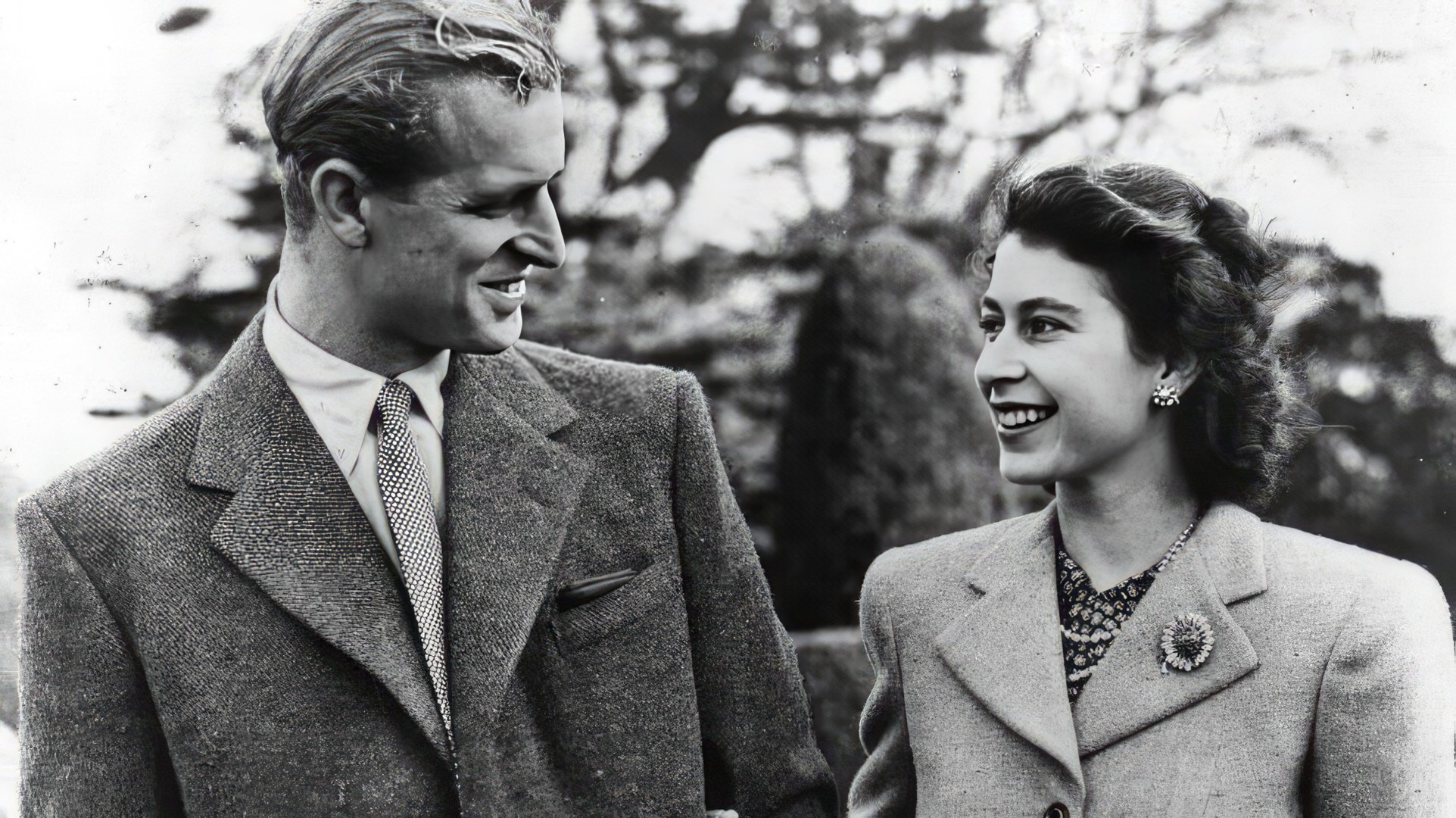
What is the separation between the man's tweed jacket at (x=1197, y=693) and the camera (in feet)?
7.34

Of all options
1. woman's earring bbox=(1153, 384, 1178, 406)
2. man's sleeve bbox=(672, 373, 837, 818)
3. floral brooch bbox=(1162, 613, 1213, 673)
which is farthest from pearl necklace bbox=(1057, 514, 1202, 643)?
man's sleeve bbox=(672, 373, 837, 818)

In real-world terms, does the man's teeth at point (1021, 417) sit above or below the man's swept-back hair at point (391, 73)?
below

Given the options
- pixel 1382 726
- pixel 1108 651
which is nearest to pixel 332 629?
pixel 1108 651

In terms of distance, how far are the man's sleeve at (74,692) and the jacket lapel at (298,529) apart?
0.89ft

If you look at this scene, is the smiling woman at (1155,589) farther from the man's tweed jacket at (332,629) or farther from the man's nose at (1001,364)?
the man's tweed jacket at (332,629)

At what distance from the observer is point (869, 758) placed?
2.80m

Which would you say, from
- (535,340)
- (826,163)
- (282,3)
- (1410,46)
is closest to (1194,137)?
(1410,46)

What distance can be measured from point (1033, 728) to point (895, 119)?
158cm

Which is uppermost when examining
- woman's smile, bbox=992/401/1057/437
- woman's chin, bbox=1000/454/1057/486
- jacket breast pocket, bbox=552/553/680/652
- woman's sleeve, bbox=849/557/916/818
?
woman's smile, bbox=992/401/1057/437

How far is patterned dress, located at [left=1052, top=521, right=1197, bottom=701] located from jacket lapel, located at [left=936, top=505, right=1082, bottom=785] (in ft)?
0.11

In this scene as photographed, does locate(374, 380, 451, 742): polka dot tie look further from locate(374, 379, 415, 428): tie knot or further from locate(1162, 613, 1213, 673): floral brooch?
locate(1162, 613, 1213, 673): floral brooch

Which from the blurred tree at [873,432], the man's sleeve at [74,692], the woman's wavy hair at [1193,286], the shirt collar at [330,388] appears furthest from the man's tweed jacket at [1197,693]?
the man's sleeve at [74,692]

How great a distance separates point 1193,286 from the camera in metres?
2.46

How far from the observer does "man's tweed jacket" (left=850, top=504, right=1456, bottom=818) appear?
2.24 m
